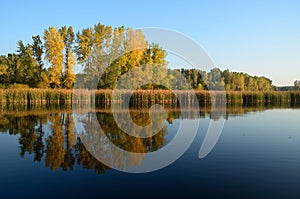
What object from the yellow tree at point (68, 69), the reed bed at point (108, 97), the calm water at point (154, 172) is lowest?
the calm water at point (154, 172)

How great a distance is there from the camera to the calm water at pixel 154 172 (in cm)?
614

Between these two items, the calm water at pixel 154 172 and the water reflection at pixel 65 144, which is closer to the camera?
the calm water at pixel 154 172

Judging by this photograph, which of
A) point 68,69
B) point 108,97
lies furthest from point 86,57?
point 108,97

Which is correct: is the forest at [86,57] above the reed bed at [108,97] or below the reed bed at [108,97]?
above

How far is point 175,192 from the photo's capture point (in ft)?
20.0

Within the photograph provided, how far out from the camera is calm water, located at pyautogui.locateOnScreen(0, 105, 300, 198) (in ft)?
20.1

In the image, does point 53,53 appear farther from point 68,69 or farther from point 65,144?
point 65,144

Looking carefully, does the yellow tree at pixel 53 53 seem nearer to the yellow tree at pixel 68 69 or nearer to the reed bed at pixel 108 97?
the yellow tree at pixel 68 69

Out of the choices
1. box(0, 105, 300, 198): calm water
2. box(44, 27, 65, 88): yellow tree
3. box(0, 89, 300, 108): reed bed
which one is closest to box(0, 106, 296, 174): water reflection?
box(0, 105, 300, 198): calm water

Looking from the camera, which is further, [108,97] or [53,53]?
[53,53]

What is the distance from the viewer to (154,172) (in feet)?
25.4

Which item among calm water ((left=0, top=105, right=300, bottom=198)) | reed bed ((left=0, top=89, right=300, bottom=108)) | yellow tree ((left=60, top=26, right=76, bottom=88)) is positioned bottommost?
calm water ((left=0, top=105, right=300, bottom=198))

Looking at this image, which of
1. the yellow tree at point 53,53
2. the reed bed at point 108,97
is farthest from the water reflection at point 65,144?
the yellow tree at point 53,53

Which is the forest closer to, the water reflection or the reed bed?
the reed bed
